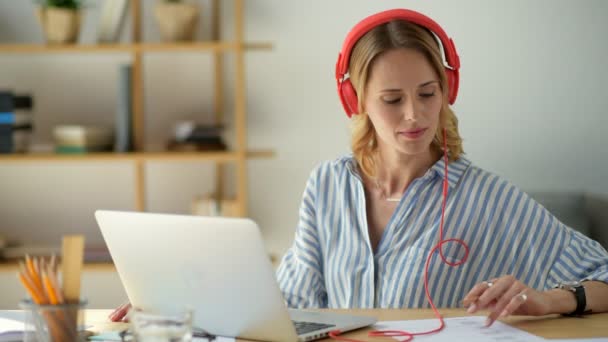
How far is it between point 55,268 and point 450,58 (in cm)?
88

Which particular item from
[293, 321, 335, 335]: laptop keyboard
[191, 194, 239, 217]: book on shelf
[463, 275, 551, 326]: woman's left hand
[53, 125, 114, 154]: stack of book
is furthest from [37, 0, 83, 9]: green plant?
[463, 275, 551, 326]: woman's left hand

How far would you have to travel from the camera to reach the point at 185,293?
1292 millimetres

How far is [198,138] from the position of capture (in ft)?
10.6

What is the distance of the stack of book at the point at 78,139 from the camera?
322 cm

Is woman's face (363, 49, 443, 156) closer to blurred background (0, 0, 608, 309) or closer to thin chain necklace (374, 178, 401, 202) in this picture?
thin chain necklace (374, 178, 401, 202)

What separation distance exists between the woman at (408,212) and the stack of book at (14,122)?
170cm

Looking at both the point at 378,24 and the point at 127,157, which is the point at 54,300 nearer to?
the point at 378,24

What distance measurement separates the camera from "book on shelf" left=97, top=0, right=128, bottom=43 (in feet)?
10.5

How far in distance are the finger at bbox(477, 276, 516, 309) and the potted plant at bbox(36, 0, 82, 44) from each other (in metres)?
2.27

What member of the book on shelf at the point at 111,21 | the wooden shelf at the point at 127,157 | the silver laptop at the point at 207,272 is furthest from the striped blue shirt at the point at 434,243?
the book on shelf at the point at 111,21

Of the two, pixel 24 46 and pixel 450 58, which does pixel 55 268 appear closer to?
pixel 450 58

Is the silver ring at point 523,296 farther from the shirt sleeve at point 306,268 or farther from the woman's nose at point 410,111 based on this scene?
the shirt sleeve at point 306,268

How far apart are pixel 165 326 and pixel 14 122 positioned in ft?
7.59

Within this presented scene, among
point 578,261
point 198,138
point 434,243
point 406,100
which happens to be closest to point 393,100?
point 406,100
